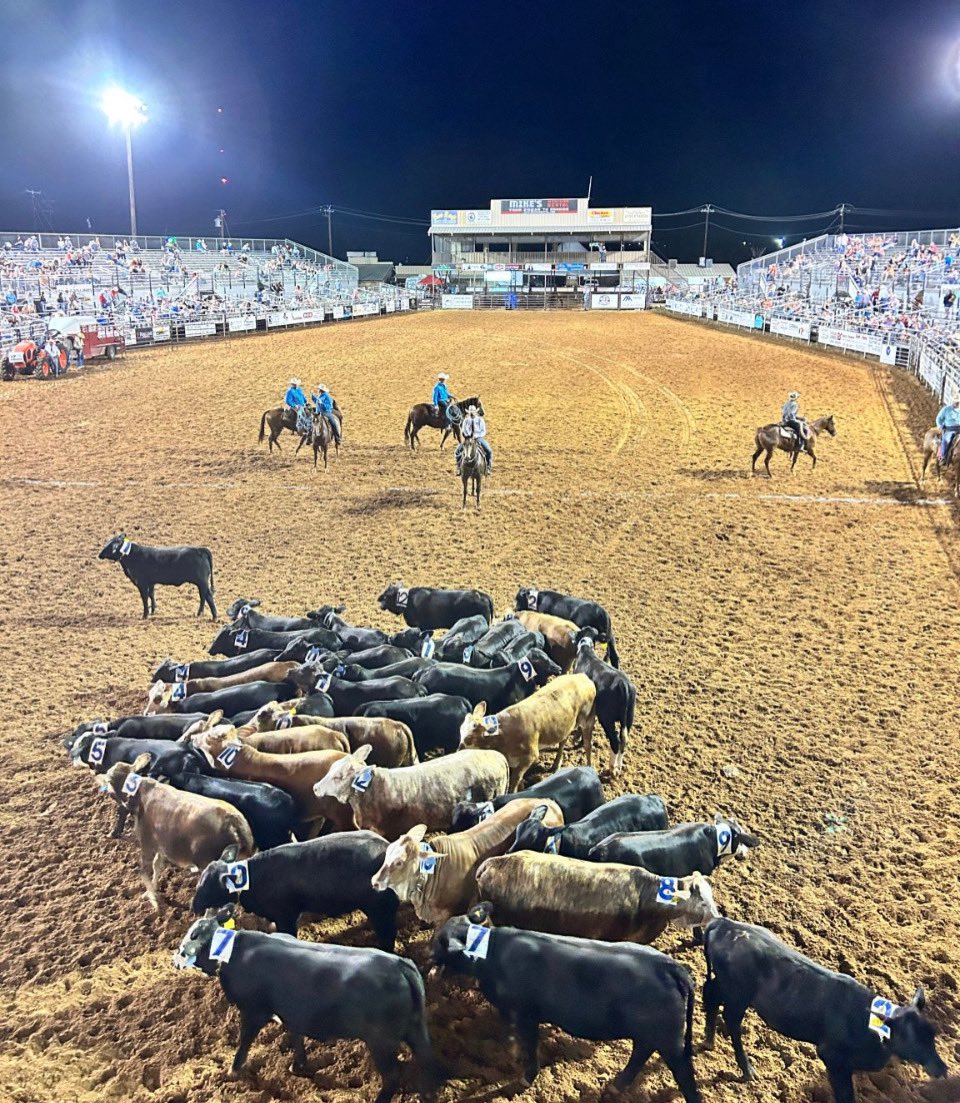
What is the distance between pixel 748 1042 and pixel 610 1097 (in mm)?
862

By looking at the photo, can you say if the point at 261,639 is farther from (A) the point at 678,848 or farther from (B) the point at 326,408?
(B) the point at 326,408

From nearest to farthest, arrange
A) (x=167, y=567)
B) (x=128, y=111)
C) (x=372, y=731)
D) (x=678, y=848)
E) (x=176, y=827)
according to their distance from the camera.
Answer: (x=678, y=848) < (x=176, y=827) < (x=372, y=731) < (x=167, y=567) < (x=128, y=111)

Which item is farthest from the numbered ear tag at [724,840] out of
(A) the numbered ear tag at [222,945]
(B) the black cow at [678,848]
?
(A) the numbered ear tag at [222,945]

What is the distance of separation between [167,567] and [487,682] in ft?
15.8

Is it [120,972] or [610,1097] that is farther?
[120,972]

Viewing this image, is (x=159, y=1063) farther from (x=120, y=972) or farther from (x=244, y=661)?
(x=244, y=661)

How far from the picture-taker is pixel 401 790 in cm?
565

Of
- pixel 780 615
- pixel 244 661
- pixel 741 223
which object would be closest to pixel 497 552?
pixel 780 615

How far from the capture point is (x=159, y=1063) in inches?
169

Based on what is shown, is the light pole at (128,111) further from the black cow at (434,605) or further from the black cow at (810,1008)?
the black cow at (810,1008)

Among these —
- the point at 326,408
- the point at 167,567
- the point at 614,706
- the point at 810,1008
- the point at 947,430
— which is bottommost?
the point at 810,1008

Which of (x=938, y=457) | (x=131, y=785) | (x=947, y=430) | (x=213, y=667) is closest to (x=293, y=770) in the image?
(x=131, y=785)

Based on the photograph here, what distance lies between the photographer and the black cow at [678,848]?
509cm

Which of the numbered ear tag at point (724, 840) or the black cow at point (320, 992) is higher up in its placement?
the numbered ear tag at point (724, 840)
